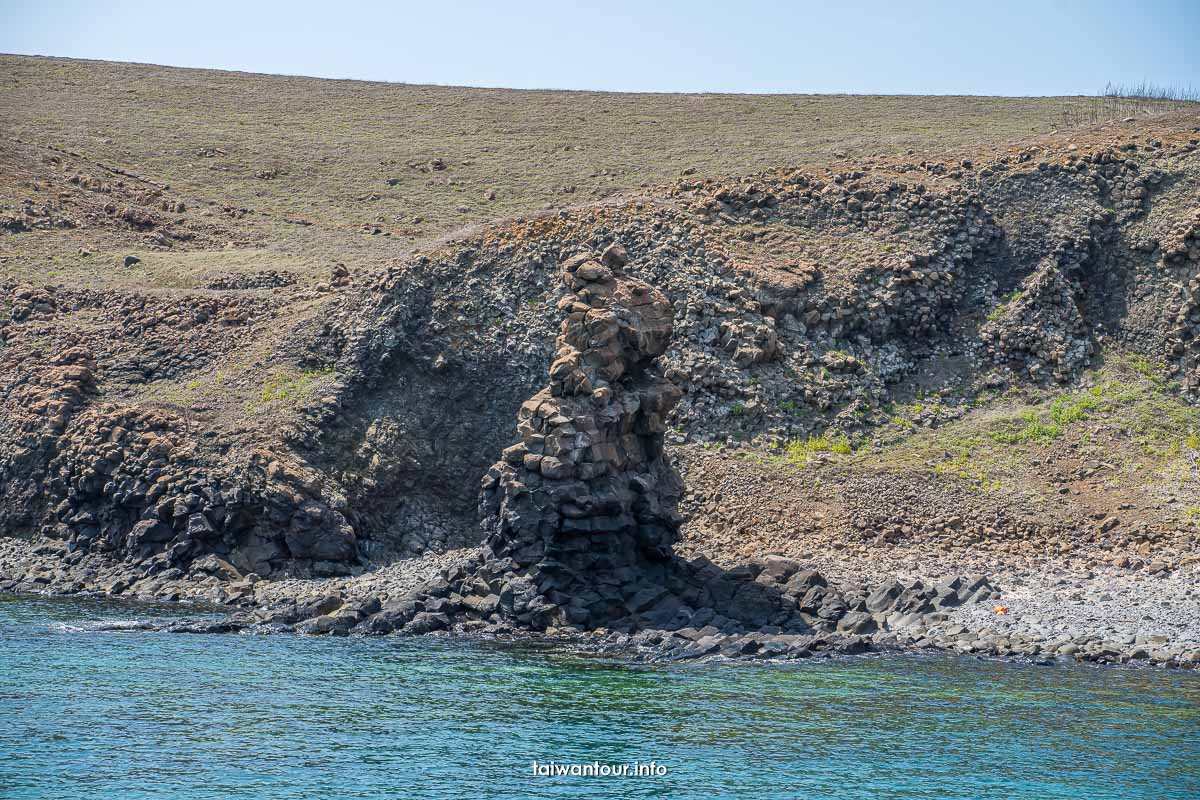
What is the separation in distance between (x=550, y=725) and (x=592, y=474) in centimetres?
1263

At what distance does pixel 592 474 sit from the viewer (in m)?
39.6

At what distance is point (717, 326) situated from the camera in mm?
52594

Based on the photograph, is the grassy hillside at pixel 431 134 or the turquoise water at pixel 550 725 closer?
the turquoise water at pixel 550 725

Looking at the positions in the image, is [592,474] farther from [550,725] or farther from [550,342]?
[550,342]

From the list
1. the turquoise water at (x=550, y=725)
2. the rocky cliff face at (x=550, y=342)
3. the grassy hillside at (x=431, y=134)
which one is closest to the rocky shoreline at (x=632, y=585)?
the rocky cliff face at (x=550, y=342)

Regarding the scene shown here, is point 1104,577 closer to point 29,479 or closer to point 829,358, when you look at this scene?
point 829,358

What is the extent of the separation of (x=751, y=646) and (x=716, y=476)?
13.5 metres

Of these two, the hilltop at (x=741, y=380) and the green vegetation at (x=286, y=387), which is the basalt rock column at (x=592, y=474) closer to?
the hilltop at (x=741, y=380)

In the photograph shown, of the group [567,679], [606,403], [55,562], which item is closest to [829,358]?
[606,403]

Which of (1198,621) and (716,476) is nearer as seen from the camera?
(1198,621)

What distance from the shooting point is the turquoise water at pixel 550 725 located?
78.5 feet

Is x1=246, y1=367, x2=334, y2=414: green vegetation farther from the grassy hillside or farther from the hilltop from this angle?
the grassy hillside

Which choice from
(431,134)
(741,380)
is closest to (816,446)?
(741,380)

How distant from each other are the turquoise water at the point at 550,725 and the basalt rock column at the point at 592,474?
369 cm
